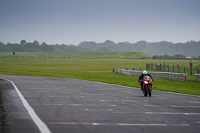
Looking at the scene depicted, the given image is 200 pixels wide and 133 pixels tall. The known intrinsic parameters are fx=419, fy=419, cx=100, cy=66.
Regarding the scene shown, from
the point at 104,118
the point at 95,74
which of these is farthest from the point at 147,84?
the point at 95,74

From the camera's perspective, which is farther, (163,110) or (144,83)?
(144,83)

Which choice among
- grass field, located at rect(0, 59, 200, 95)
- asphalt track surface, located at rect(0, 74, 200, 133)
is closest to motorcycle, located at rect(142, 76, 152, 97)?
grass field, located at rect(0, 59, 200, 95)

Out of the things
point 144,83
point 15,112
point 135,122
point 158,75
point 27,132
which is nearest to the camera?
point 27,132

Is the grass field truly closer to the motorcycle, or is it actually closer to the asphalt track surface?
the motorcycle

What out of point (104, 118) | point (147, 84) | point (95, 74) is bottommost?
point (95, 74)

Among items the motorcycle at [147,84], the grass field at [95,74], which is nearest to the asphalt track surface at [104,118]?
the motorcycle at [147,84]

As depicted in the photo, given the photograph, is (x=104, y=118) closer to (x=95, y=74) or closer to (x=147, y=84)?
(x=147, y=84)

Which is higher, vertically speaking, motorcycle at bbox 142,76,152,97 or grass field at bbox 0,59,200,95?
motorcycle at bbox 142,76,152,97

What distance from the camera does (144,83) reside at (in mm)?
23609

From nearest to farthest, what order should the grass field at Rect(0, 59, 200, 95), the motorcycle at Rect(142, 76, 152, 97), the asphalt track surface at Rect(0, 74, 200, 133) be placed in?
the asphalt track surface at Rect(0, 74, 200, 133) < the motorcycle at Rect(142, 76, 152, 97) < the grass field at Rect(0, 59, 200, 95)

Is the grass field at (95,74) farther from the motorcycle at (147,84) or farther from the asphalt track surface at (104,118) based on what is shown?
the asphalt track surface at (104,118)

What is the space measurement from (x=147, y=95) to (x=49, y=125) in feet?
44.5

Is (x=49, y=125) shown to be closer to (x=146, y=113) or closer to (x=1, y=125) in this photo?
(x=1, y=125)

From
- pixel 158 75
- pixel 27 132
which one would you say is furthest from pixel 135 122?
pixel 158 75
